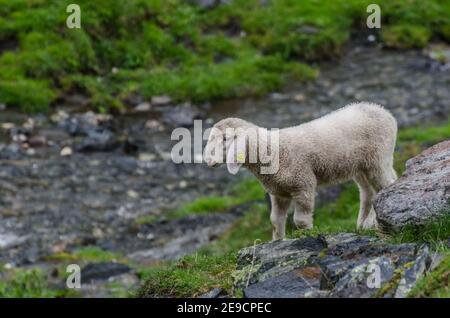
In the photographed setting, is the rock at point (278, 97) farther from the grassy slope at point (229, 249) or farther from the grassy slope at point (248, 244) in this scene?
the grassy slope at point (248, 244)

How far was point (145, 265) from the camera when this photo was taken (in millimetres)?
15852

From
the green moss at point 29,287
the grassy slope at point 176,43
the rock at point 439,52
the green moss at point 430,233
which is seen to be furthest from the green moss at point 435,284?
the rock at point 439,52

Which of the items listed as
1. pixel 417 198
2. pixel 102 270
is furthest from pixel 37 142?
pixel 417 198

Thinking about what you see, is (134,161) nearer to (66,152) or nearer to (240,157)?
(66,152)

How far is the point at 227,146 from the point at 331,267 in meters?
2.39

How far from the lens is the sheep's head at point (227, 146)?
9344 millimetres

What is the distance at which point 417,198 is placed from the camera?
838cm

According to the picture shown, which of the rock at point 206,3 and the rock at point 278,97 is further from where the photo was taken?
the rock at point 206,3

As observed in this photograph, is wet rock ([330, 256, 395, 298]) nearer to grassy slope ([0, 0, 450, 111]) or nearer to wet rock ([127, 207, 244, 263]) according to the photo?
wet rock ([127, 207, 244, 263])

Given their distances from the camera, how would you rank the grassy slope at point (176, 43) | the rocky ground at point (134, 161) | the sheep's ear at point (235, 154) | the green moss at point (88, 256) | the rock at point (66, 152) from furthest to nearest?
1. the grassy slope at point (176, 43)
2. the rock at point (66, 152)
3. the rocky ground at point (134, 161)
4. the green moss at point (88, 256)
5. the sheep's ear at point (235, 154)

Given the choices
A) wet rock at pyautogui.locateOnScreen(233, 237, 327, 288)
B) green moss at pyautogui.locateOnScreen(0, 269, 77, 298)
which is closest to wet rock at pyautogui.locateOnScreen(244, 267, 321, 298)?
wet rock at pyautogui.locateOnScreen(233, 237, 327, 288)

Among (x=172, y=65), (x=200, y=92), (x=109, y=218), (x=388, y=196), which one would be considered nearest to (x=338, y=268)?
(x=388, y=196)

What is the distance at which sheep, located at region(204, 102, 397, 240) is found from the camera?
9680mm
